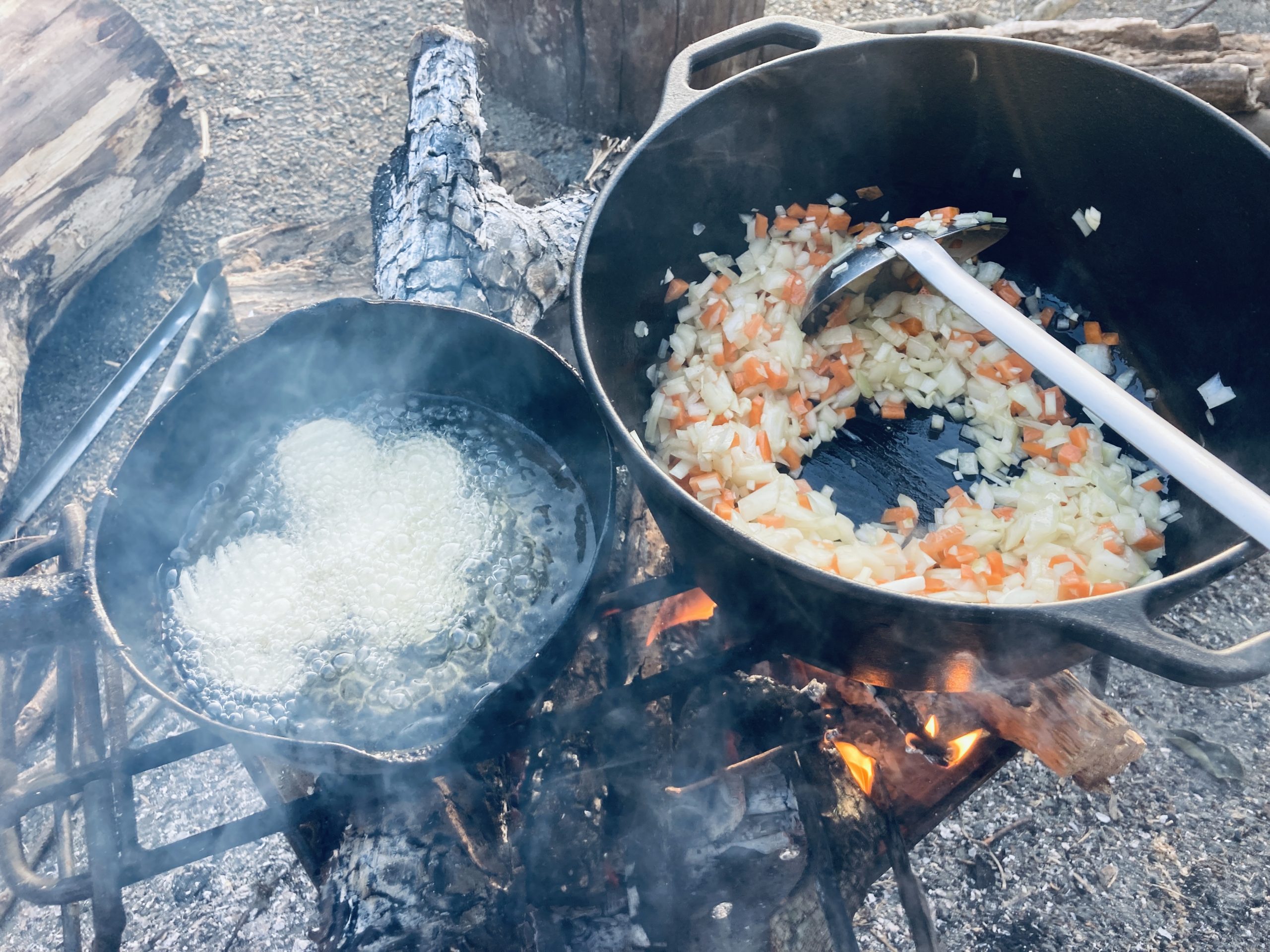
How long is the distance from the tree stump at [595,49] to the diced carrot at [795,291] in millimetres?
2205

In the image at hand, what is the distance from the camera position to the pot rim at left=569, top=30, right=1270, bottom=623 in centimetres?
139

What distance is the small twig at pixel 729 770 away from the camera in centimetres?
216

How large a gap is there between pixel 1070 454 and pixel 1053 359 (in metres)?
0.46

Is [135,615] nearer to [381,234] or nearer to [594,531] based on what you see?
[594,531]

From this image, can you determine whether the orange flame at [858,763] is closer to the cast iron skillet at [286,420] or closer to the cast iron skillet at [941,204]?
the cast iron skillet at [941,204]

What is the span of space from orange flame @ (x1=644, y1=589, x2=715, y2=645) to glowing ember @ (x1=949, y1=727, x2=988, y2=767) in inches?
30.6

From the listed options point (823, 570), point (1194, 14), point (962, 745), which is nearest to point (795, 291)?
point (823, 570)

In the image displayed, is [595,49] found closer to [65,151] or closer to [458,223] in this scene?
[458,223]

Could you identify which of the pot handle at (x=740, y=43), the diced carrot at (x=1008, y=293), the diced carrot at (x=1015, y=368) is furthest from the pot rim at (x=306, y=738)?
the diced carrot at (x=1008, y=293)

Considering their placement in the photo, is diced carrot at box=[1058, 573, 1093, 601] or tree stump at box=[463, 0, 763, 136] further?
tree stump at box=[463, 0, 763, 136]

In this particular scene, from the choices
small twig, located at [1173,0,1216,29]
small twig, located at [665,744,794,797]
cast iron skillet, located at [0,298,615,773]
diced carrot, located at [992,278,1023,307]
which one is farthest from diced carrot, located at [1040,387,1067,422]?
small twig, located at [1173,0,1216,29]

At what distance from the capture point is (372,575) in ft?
7.25

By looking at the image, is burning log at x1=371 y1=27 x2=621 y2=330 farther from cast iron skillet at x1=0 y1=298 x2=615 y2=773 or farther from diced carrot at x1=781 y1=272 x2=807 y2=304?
diced carrot at x1=781 y1=272 x2=807 y2=304

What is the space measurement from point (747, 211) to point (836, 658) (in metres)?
1.66
